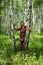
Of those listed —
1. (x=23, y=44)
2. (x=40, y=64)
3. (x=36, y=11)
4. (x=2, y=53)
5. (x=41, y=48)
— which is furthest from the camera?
(x=36, y=11)

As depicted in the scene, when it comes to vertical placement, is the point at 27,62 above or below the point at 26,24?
below

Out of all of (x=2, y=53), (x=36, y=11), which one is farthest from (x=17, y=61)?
(x=36, y=11)

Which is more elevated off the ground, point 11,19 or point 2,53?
point 11,19

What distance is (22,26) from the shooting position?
15.9m

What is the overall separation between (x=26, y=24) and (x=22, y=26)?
2.32 ft

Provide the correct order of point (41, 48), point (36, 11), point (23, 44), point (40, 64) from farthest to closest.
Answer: point (36, 11), point (41, 48), point (23, 44), point (40, 64)

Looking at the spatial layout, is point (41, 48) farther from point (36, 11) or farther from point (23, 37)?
point (36, 11)

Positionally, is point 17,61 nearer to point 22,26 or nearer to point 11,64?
point 11,64

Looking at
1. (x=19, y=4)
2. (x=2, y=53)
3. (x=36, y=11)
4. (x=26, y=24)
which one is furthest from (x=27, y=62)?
Result: (x=19, y=4)

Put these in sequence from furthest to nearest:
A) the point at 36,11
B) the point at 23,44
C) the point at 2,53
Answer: the point at 36,11 → the point at 23,44 → the point at 2,53

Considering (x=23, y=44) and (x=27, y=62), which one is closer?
(x=27, y=62)

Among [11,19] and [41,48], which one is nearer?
[11,19]

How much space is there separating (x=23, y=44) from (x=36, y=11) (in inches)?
1366

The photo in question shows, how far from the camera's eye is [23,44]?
15.6m
